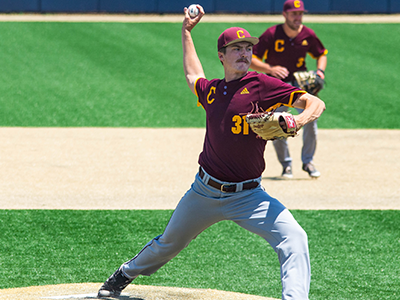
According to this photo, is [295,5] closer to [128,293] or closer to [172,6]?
[128,293]

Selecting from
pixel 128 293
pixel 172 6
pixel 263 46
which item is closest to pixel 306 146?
pixel 263 46

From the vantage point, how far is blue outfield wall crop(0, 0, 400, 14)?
69.2 feet

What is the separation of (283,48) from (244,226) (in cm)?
452

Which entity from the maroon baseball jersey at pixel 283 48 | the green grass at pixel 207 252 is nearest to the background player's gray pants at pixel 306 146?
the maroon baseball jersey at pixel 283 48

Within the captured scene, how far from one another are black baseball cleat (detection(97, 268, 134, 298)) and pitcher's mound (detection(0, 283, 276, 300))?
7cm

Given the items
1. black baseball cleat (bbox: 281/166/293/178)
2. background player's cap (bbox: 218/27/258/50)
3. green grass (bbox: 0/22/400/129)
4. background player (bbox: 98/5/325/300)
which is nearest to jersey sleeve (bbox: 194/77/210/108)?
background player (bbox: 98/5/325/300)

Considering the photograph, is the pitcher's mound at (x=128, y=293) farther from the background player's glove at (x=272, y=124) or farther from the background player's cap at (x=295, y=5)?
the background player's cap at (x=295, y=5)

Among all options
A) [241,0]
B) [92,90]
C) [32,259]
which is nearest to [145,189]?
[32,259]

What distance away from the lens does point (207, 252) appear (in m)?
5.61

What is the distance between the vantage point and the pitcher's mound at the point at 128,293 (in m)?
4.38

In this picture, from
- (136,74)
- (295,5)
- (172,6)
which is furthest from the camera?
(172,6)

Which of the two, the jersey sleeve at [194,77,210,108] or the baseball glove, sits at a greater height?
the jersey sleeve at [194,77,210,108]

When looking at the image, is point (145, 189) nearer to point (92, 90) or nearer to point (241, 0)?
point (92, 90)

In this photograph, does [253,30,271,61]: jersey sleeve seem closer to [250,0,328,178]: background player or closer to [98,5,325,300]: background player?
[250,0,328,178]: background player
